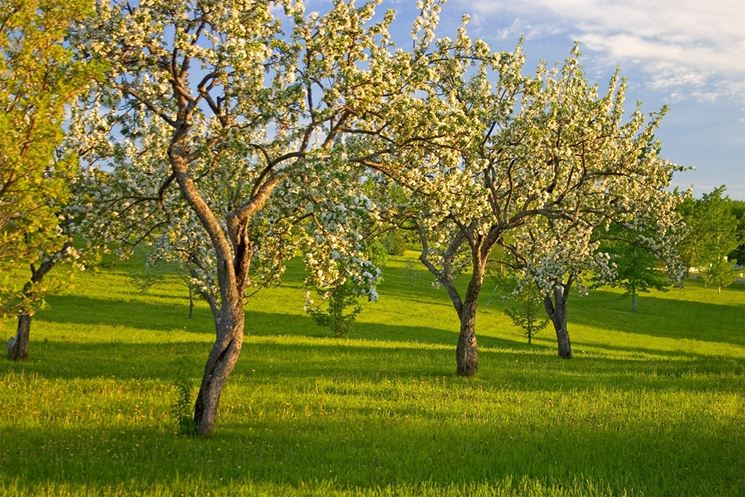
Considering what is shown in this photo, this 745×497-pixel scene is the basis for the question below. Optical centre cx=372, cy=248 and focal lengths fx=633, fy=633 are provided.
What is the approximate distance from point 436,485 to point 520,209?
1644 centimetres

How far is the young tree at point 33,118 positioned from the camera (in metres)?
13.1

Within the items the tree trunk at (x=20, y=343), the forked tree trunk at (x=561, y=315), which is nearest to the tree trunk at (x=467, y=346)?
the forked tree trunk at (x=561, y=315)

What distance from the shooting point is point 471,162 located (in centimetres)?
1717

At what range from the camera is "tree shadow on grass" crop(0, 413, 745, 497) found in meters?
11.3

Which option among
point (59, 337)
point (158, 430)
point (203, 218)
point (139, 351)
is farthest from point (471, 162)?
point (59, 337)

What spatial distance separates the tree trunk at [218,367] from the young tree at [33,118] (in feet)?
12.4

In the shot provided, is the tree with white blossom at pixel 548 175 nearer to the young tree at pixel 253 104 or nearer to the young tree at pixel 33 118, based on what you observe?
the young tree at pixel 253 104

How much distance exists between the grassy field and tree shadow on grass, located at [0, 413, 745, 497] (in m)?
0.05

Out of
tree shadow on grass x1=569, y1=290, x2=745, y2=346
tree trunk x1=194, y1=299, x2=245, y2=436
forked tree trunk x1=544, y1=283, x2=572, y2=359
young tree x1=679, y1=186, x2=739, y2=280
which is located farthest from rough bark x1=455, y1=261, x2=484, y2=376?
young tree x1=679, y1=186, x2=739, y2=280

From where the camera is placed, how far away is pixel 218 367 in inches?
574

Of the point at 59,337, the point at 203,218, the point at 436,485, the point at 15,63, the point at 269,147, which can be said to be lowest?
the point at 59,337

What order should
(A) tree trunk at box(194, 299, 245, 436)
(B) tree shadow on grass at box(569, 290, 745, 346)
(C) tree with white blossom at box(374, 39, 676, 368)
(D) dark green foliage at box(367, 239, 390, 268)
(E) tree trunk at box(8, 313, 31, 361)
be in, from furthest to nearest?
(B) tree shadow on grass at box(569, 290, 745, 346)
(D) dark green foliage at box(367, 239, 390, 268)
(E) tree trunk at box(8, 313, 31, 361)
(C) tree with white blossom at box(374, 39, 676, 368)
(A) tree trunk at box(194, 299, 245, 436)

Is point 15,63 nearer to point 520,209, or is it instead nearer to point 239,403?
point 239,403

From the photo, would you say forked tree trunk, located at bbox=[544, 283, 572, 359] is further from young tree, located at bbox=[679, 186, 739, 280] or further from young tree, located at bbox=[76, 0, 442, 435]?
young tree, located at bbox=[679, 186, 739, 280]
